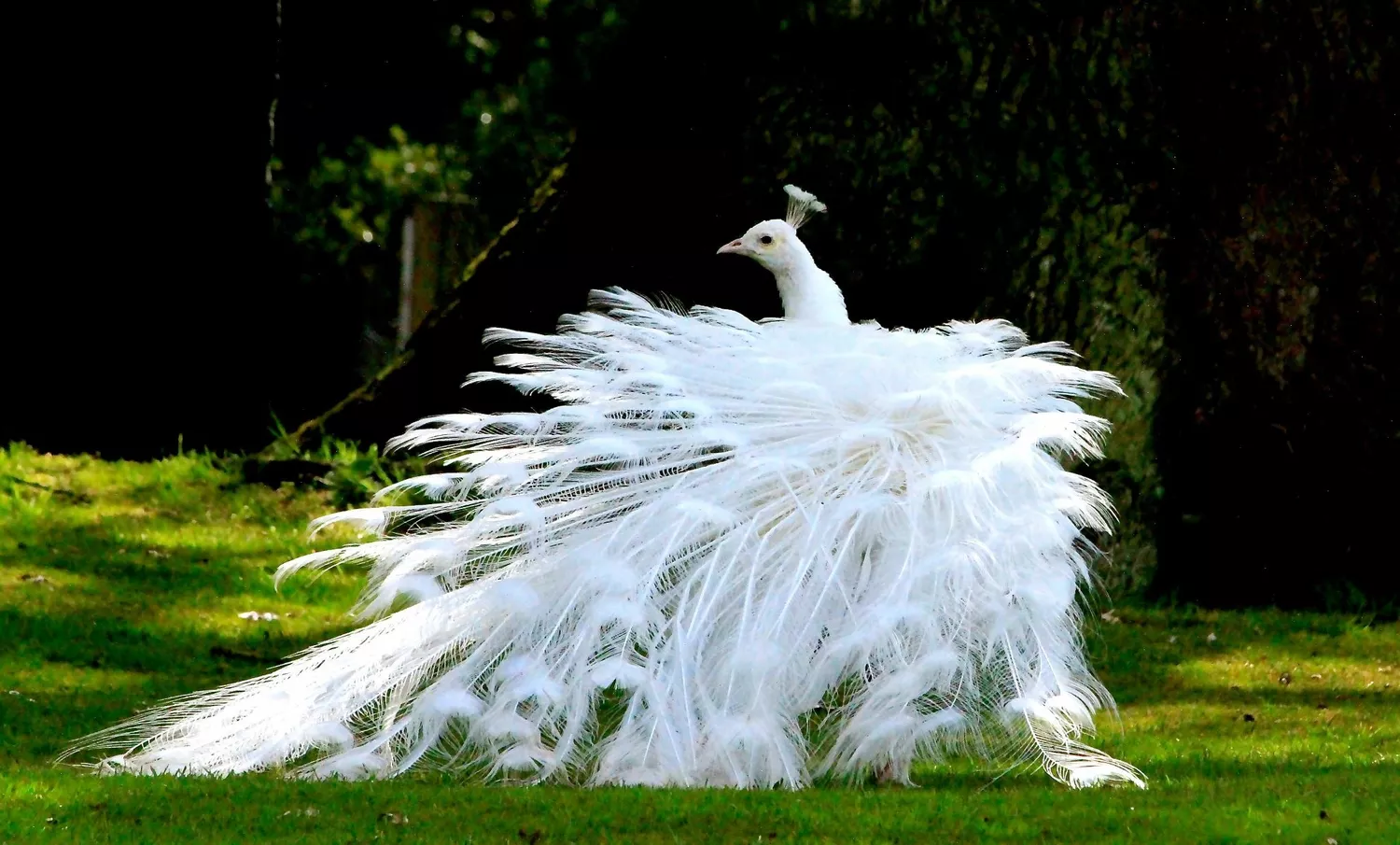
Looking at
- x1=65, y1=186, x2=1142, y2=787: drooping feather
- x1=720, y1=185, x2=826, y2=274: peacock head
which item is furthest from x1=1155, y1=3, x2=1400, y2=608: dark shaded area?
x1=65, y1=186, x2=1142, y2=787: drooping feather

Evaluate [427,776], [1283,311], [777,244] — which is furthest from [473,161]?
[427,776]

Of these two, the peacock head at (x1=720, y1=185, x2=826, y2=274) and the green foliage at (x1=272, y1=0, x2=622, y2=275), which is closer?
the peacock head at (x1=720, y1=185, x2=826, y2=274)

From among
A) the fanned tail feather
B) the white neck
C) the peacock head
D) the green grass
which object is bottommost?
the green grass

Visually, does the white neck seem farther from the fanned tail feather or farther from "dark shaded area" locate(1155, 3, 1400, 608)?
"dark shaded area" locate(1155, 3, 1400, 608)

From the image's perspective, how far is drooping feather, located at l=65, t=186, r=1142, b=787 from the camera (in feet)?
15.4

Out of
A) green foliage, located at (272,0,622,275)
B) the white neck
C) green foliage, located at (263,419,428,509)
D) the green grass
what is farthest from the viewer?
green foliage, located at (272,0,622,275)

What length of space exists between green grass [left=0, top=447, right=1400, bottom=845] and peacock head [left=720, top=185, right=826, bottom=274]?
6.11 ft

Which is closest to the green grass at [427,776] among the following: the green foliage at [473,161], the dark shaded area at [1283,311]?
the dark shaded area at [1283,311]

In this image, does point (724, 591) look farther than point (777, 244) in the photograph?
No

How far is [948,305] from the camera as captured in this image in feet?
27.9

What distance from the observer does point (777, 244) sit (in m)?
6.75

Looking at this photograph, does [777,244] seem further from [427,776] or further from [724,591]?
[427,776]

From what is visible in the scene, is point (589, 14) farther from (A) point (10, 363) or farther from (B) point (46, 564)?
(B) point (46, 564)

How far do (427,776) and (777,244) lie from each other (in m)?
2.62
